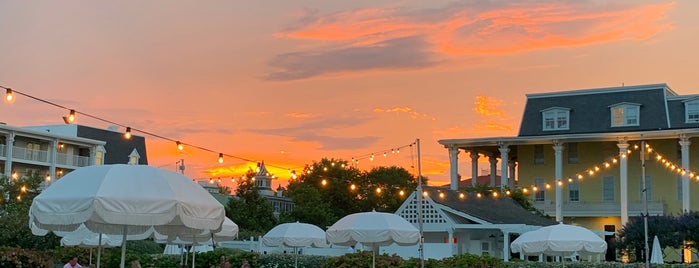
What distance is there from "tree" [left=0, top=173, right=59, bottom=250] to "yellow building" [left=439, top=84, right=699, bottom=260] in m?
25.3

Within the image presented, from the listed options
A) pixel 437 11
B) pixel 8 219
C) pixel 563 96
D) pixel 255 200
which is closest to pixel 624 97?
pixel 563 96

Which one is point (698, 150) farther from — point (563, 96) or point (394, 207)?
point (394, 207)

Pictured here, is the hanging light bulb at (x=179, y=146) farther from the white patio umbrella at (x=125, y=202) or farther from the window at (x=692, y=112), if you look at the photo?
the window at (x=692, y=112)

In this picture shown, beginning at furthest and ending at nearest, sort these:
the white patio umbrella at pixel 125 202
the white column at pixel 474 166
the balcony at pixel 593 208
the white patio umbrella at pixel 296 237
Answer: the white column at pixel 474 166 < the balcony at pixel 593 208 < the white patio umbrella at pixel 296 237 < the white patio umbrella at pixel 125 202

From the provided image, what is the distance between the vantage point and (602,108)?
52625mm

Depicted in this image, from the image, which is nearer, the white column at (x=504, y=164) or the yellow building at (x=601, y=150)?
the yellow building at (x=601, y=150)

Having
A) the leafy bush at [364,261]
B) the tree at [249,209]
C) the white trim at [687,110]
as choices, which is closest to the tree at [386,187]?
the tree at [249,209]

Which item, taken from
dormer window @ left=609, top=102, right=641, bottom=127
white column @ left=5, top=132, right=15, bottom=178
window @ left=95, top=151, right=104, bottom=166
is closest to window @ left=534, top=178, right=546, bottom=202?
dormer window @ left=609, top=102, right=641, bottom=127

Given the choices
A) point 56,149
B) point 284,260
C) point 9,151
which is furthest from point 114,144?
point 284,260

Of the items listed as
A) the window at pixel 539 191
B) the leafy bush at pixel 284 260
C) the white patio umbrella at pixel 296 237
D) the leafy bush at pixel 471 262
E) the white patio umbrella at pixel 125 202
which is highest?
the window at pixel 539 191

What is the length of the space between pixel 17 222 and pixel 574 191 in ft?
117

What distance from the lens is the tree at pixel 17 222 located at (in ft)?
96.9

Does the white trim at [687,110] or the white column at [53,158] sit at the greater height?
the white trim at [687,110]

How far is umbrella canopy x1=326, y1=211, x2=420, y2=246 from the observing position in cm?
1994
